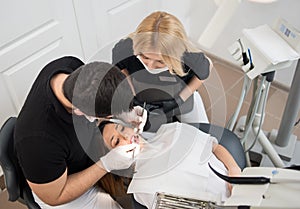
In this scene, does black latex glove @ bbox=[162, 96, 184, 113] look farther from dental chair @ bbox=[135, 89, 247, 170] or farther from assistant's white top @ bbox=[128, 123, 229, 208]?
assistant's white top @ bbox=[128, 123, 229, 208]

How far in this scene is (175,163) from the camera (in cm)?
111

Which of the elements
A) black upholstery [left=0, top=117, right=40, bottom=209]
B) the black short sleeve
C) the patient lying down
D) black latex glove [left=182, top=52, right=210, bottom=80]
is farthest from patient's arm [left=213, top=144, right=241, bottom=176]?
black upholstery [left=0, top=117, right=40, bottom=209]

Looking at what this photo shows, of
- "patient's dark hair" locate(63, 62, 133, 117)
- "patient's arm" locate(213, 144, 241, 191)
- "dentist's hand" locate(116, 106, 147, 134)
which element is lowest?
"patient's arm" locate(213, 144, 241, 191)

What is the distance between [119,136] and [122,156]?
3.1 inches

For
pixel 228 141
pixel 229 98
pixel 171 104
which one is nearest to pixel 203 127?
pixel 228 141

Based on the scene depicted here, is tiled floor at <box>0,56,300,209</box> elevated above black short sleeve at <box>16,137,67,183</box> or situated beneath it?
situated beneath

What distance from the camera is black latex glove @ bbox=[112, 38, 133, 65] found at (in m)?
1.57

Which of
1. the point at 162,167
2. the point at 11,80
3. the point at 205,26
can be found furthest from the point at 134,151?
the point at 205,26

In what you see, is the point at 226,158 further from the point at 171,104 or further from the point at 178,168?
the point at 171,104

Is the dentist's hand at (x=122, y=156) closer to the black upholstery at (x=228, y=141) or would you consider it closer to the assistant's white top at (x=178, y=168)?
the assistant's white top at (x=178, y=168)

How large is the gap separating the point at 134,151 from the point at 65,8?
3.40ft

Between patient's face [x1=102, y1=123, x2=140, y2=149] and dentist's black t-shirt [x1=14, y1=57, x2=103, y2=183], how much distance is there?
0.10 meters

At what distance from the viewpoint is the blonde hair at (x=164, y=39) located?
1.43 m

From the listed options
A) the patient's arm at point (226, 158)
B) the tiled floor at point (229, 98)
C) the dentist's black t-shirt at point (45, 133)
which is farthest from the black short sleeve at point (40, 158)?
the tiled floor at point (229, 98)
